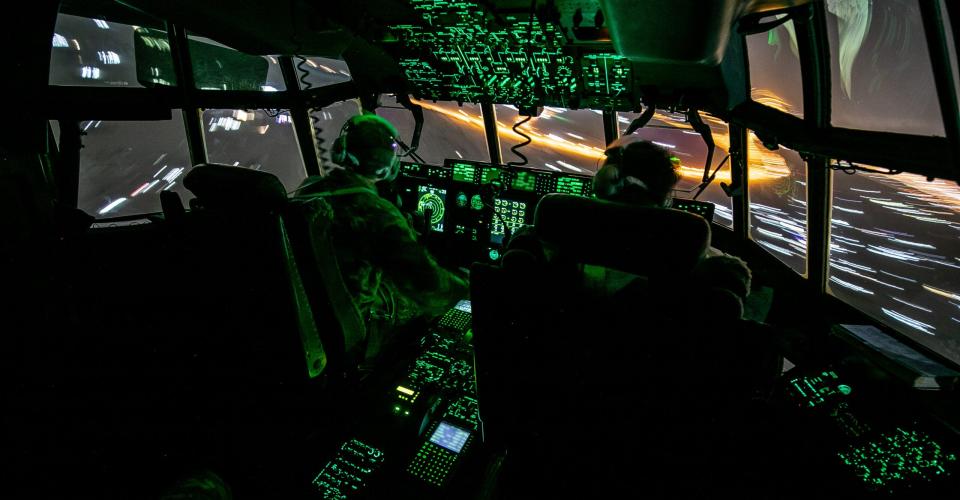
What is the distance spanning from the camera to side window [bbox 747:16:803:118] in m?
1.78

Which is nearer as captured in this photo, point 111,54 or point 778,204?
point 778,204

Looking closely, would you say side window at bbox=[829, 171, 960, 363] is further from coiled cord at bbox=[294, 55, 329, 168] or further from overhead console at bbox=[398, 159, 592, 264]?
coiled cord at bbox=[294, 55, 329, 168]

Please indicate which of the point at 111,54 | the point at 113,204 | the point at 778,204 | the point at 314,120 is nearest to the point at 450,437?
the point at 778,204

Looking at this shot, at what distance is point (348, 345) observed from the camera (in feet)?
4.98

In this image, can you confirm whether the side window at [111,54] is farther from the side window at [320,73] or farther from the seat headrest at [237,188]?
the seat headrest at [237,188]

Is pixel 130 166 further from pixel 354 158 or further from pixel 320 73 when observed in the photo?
pixel 354 158


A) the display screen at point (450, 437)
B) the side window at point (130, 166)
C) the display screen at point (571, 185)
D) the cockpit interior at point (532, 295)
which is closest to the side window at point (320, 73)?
the cockpit interior at point (532, 295)

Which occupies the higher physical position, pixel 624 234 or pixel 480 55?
pixel 480 55

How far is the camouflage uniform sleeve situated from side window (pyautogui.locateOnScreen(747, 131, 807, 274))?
5.86 feet

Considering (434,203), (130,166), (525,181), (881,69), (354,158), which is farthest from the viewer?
(130,166)

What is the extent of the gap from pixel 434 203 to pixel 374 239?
3.26 ft

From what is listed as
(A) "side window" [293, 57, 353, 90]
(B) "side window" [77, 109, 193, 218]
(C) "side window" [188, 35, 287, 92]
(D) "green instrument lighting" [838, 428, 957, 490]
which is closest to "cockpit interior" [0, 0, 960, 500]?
(D) "green instrument lighting" [838, 428, 957, 490]

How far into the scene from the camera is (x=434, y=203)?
8.30 feet

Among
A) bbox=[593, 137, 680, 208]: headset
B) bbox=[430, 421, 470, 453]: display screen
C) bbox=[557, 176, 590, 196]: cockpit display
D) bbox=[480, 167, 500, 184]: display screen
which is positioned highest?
bbox=[593, 137, 680, 208]: headset
